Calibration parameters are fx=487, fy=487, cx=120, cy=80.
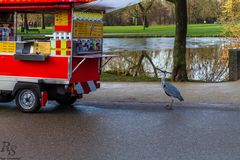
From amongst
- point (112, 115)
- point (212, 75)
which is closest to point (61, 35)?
point (112, 115)

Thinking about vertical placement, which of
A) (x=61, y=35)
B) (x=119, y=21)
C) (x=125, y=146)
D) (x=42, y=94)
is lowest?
(x=125, y=146)

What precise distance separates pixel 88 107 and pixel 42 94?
55.1 inches

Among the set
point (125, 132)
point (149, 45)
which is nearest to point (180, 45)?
point (125, 132)

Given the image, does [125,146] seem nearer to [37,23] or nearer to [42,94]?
[42,94]

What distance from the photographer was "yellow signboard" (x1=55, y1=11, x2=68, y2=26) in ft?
32.3

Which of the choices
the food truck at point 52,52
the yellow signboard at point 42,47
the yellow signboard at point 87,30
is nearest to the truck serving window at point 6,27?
the food truck at point 52,52

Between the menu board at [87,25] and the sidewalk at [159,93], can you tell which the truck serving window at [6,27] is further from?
the sidewalk at [159,93]

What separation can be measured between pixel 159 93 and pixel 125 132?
4.38m

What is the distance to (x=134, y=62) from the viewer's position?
73.0 feet

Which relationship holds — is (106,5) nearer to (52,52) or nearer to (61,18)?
(61,18)

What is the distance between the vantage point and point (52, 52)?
9.94m

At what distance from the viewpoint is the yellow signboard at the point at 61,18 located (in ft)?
32.3

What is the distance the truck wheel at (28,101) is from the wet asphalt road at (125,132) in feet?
0.57

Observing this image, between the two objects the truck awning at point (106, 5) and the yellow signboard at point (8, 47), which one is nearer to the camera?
the truck awning at point (106, 5)
